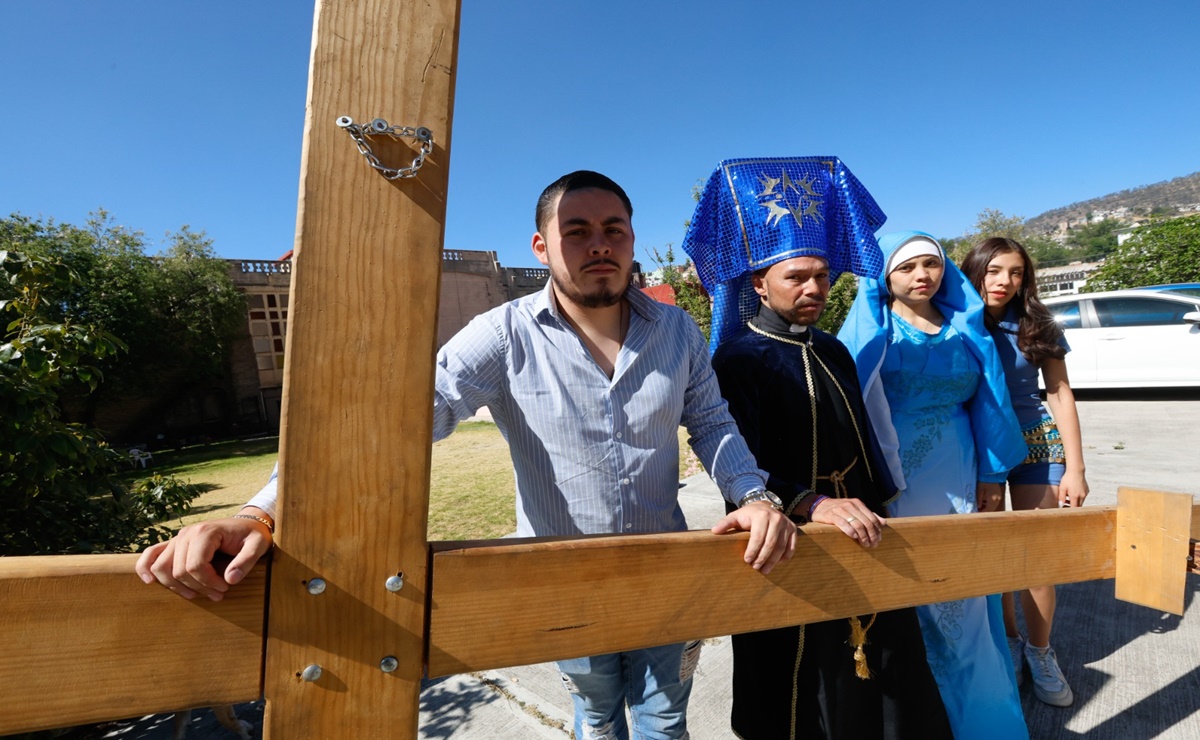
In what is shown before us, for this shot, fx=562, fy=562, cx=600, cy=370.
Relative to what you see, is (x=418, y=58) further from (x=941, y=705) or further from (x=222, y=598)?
(x=941, y=705)

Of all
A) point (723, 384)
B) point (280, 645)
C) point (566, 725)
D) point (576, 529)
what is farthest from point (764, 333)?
point (566, 725)

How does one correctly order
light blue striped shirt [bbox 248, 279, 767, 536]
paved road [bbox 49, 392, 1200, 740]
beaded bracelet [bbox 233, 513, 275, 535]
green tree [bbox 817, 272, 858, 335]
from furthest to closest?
green tree [bbox 817, 272, 858, 335]
paved road [bbox 49, 392, 1200, 740]
light blue striped shirt [bbox 248, 279, 767, 536]
beaded bracelet [bbox 233, 513, 275, 535]

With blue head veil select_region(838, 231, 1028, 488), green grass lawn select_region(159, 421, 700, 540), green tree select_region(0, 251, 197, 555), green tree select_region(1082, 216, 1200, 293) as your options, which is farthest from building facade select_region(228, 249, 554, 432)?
blue head veil select_region(838, 231, 1028, 488)

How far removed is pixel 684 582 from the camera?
2.71 feet

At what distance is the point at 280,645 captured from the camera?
0.64 meters

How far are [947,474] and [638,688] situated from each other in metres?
1.29

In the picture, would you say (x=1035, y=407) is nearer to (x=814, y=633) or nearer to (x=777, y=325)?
(x=777, y=325)

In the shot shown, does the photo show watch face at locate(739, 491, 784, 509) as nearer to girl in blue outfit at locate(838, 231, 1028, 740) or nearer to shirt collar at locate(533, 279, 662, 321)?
shirt collar at locate(533, 279, 662, 321)

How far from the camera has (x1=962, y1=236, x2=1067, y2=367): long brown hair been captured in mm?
2230

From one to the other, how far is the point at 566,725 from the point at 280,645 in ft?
5.94

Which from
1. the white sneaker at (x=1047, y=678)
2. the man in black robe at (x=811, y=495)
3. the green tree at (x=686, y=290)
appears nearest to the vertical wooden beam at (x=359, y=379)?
the man in black robe at (x=811, y=495)

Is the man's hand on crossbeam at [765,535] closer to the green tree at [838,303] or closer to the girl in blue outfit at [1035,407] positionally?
the girl in blue outfit at [1035,407]

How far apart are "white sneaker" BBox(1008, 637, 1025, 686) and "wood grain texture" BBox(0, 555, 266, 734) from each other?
109 inches

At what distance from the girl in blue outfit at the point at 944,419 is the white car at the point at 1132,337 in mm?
6793
